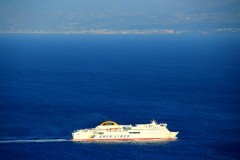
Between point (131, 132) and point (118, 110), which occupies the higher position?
point (118, 110)

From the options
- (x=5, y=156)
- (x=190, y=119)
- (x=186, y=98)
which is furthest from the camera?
(x=186, y=98)

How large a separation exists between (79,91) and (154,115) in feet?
118

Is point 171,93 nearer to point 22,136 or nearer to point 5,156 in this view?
point 22,136

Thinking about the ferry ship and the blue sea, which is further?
the ferry ship

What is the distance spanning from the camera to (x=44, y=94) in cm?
14525

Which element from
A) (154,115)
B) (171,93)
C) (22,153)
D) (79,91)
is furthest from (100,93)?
(22,153)

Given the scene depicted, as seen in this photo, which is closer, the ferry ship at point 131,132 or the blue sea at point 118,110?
the blue sea at point 118,110

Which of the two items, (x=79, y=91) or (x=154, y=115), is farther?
(x=79, y=91)

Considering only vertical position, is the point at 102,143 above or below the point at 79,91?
below

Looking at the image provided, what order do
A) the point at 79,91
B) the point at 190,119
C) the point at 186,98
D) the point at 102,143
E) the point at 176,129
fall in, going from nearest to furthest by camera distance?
the point at 102,143, the point at 176,129, the point at 190,119, the point at 186,98, the point at 79,91

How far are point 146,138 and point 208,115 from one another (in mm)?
21050

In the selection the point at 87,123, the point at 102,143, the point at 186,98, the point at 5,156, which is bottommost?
the point at 5,156

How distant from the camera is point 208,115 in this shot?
120812 mm

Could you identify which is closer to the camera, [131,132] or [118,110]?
[131,132]
